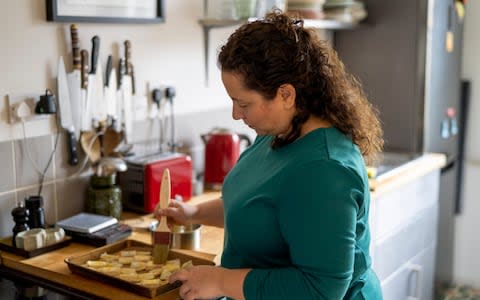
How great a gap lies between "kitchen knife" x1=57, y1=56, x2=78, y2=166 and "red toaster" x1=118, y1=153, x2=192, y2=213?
20 cm

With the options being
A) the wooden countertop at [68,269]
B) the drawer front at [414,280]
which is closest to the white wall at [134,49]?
the wooden countertop at [68,269]

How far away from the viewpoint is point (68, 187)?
2018 millimetres

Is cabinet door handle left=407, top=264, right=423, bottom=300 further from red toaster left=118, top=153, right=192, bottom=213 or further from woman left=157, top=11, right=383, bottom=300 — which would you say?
woman left=157, top=11, right=383, bottom=300

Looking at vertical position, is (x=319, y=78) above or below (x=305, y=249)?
above

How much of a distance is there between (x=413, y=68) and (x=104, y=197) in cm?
172

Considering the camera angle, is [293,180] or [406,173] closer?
[293,180]

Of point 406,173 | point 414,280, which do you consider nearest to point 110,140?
point 406,173

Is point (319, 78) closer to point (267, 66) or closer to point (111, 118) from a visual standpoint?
point (267, 66)

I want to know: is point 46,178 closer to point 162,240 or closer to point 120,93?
point 120,93

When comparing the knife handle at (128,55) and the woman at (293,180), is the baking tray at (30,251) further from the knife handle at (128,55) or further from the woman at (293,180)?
the knife handle at (128,55)

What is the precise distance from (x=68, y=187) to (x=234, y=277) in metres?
0.90

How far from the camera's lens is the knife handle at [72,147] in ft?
6.52

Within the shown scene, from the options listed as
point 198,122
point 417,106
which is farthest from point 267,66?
point 417,106

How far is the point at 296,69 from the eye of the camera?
1.27 m
